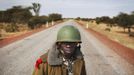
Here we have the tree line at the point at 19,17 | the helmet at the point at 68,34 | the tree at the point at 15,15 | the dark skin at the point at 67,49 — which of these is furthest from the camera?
the tree at the point at 15,15

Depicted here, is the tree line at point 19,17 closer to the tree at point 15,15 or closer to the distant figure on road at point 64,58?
the tree at point 15,15

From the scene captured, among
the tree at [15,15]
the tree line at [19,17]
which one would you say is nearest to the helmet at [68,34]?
the tree line at [19,17]

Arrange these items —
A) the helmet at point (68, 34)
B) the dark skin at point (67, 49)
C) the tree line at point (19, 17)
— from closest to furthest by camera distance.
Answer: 1. the helmet at point (68, 34)
2. the dark skin at point (67, 49)
3. the tree line at point (19, 17)

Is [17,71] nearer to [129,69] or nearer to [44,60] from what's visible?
[129,69]

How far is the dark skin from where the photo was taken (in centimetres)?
306

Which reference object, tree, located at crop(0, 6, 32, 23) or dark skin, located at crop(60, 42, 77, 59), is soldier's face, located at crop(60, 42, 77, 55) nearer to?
dark skin, located at crop(60, 42, 77, 59)

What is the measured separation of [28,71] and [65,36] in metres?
8.98

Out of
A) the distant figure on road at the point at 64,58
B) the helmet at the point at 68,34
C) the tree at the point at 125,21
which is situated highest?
the helmet at the point at 68,34

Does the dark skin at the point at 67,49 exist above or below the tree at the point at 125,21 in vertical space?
above

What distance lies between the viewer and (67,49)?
306 cm

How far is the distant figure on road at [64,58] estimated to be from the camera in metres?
2.95

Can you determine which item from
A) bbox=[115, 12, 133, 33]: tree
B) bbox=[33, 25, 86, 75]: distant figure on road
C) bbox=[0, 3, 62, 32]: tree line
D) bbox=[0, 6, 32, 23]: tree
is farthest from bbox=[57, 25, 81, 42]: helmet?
bbox=[0, 6, 32, 23]: tree

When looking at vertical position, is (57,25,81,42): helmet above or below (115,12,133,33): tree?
above

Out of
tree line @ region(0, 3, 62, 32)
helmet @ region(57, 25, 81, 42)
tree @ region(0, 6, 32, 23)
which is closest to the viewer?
helmet @ region(57, 25, 81, 42)
